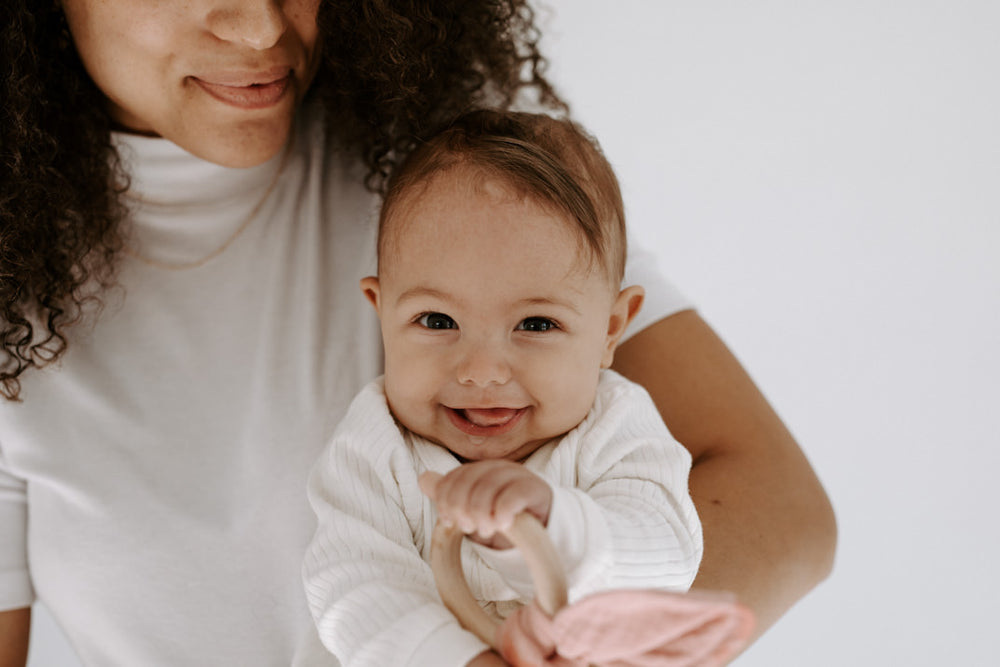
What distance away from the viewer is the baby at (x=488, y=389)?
3.21ft

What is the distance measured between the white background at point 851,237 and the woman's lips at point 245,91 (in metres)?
0.85

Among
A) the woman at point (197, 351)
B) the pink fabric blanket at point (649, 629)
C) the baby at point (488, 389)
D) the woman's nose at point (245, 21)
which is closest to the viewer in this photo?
the pink fabric blanket at point (649, 629)

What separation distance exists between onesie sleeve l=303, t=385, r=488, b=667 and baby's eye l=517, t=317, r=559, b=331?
19cm

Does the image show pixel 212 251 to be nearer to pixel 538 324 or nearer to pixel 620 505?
pixel 538 324

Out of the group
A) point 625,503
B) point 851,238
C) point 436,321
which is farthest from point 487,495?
point 851,238

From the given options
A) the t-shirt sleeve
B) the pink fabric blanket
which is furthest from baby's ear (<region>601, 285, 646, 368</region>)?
the pink fabric blanket

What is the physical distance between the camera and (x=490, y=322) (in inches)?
40.7

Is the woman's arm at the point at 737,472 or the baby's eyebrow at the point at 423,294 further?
the woman's arm at the point at 737,472

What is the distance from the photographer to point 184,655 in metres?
1.31

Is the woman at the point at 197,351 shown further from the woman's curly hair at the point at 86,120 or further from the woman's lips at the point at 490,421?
the woman's lips at the point at 490,421

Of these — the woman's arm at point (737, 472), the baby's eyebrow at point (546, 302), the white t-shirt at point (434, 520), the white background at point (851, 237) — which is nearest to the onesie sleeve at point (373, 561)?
the white t-shirt at point (434, 520)

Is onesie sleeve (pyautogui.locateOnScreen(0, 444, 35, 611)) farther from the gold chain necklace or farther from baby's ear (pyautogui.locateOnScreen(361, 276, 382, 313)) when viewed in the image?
baby's ear (pyautogui.locateOnScreen(361, 276, 382, 313))

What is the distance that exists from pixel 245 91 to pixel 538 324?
0.51 m

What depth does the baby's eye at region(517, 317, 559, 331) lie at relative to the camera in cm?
106
